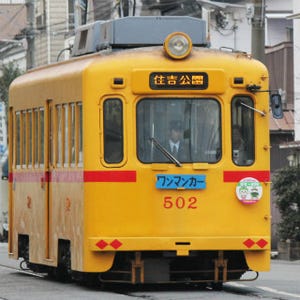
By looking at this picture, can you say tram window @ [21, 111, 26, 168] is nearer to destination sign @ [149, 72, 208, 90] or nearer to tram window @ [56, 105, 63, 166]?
tram window @ [56, 105, 63, 166]

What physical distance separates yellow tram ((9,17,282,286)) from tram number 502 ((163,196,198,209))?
0.5 inches

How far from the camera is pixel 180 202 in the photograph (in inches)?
686

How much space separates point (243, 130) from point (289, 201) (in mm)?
16130

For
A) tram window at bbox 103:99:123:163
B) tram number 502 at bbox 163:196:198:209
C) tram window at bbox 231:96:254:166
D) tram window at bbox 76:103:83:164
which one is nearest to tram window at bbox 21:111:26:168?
tram window at bbox 76:103:83:164

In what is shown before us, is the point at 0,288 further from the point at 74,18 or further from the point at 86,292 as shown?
the point at 74,18

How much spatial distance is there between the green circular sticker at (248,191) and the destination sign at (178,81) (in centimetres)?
127

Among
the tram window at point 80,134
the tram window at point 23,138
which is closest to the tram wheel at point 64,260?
the tram window at point 80,134

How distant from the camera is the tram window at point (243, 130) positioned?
1770cm

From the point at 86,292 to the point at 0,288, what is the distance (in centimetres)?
172

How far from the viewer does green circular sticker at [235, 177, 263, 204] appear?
1758 cm

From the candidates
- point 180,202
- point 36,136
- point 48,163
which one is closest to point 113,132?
point 180,202

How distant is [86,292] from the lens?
17.5m

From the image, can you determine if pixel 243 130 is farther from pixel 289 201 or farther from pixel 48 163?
pixel 289 201

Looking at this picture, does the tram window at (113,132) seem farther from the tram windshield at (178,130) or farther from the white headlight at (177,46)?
the white headlight at (177,46)
